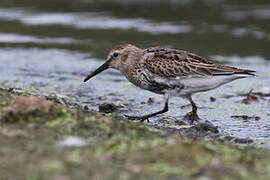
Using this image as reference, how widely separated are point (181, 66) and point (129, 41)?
256 inches

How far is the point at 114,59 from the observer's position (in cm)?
939

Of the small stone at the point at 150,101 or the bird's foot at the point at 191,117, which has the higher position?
the bird's foot at the point at 191,117

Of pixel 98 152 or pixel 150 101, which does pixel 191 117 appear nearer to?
pixel 150 101

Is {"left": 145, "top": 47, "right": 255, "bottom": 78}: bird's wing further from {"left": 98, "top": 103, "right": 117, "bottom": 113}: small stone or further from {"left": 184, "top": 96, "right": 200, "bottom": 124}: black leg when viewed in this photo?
{"left": 98, "top": 103, "right": 117, "bottom": 113}: small stone

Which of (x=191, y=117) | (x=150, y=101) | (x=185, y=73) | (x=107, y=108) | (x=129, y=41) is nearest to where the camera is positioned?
(x=185, y=73)

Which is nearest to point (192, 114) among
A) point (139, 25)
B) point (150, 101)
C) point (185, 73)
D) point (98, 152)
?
point (185, 73)

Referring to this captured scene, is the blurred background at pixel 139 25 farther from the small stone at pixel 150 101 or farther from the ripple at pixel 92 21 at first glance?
the small stone at pixel 150 101

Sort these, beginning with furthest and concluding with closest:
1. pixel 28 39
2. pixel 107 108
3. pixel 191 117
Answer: pixel 28 39, pixel 107 108, pixel 191 117

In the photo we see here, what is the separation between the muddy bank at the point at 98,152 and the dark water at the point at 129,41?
7.50 feet

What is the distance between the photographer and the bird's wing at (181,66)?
27.8 feet

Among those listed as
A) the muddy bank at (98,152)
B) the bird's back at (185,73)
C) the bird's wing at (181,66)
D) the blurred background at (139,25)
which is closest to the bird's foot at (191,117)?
the bird's back at (185,73)

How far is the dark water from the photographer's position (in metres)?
10.3

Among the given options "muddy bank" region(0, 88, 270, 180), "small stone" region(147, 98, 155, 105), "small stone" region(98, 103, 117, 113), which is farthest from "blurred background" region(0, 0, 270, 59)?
"muddy bank" region(0, 88, 270, 180)

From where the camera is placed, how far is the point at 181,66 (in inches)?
339
